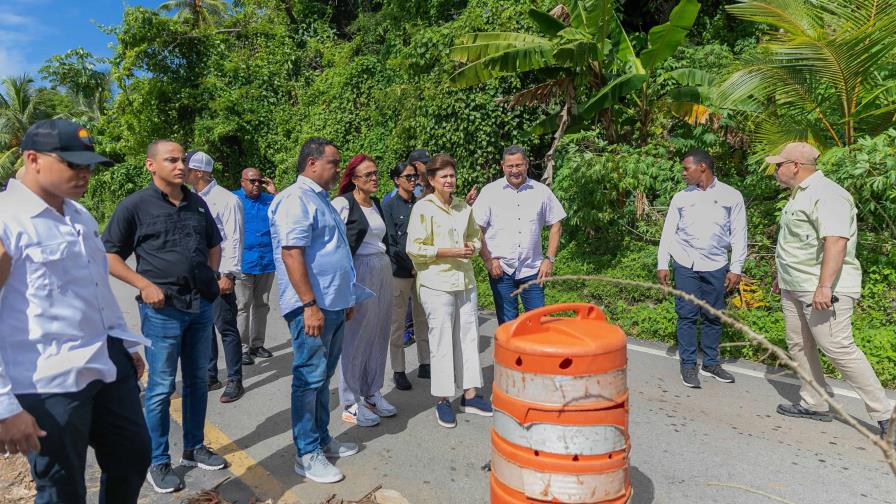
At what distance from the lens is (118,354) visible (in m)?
2.67

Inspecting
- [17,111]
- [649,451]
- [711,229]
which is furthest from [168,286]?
[17,111]

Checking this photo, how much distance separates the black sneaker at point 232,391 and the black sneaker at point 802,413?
4.32 m

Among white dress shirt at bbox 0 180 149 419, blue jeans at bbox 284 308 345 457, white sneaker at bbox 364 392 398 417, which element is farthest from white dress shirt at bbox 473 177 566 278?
white dress shirt at bbox 0 180 149 419

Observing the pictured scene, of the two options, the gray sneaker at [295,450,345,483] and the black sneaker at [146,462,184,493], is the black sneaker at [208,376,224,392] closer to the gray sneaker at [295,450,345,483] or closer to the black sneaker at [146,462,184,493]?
the black sneaker at [146,462,184,493]

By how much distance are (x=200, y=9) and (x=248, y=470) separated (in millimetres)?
21648

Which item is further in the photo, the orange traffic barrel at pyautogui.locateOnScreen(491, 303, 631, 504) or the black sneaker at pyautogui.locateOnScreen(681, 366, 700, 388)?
the black sneaker at pyautogui.locateOnScreen(681, 366, 700, 388)

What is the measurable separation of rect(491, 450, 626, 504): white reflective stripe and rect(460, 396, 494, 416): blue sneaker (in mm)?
2066

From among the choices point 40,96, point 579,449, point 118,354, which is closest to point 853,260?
point 579,449

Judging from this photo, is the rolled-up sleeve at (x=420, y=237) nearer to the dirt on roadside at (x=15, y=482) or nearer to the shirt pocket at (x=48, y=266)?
the shirt pocket at (x=48, y=266)

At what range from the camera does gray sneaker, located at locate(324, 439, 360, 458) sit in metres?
3.92

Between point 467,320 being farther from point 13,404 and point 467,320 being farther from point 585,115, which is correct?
point 585,115

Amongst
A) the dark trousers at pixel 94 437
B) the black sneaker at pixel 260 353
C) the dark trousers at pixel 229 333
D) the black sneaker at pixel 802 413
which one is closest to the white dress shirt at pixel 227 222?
the dark trousers at pixel 229 333

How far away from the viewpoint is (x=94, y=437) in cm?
257

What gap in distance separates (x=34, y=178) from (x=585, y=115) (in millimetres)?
7873
